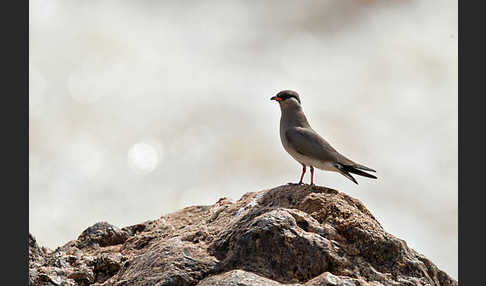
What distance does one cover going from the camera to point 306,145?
10516mm

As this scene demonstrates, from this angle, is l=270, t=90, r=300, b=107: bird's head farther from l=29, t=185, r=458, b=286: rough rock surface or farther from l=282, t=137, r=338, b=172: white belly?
l=29, t=185, r=458, b=286: rough rock surface

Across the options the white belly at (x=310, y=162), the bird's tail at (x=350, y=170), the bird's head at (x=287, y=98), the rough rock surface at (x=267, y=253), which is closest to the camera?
the rough rock surface at (x=267, y=253)

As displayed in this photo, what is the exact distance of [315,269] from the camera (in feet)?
23.2

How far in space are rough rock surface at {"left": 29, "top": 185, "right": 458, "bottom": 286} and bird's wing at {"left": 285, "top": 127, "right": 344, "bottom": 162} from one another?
5.47ft

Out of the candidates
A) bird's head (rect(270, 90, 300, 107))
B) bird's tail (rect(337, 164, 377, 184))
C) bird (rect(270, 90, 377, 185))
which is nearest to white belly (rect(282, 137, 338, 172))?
bird (rect(270, 90, 377, 185))

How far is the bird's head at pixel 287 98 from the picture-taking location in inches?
438

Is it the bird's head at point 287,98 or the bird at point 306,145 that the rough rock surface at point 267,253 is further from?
the bird's head at point 287,98

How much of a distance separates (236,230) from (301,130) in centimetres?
367

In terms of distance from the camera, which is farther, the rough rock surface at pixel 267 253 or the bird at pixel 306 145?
the bird at pixel 306 145

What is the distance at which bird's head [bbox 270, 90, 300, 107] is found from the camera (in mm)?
11125

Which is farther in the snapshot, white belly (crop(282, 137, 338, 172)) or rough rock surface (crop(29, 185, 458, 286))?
white belly (crop(282, 137, 338, 172))

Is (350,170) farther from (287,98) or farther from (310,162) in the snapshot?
(287,98)

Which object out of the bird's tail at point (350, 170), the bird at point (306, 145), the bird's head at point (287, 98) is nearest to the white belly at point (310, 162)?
the bird at point (306, 145)

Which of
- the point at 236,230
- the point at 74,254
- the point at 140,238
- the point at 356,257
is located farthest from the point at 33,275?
the point at 356,257
